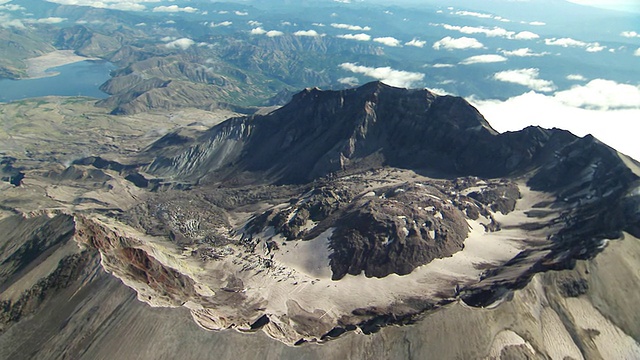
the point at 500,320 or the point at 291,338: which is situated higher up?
the point at 500,320

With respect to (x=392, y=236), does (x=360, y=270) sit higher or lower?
lower

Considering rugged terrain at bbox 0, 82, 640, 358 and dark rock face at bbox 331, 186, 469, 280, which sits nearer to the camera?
rugged terrain at bbox 0, 82, 640, 358

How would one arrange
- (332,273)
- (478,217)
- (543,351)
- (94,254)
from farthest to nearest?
(478,217) < (332,273) < (94,254) < (543,351)

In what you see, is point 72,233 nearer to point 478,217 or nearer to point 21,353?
point 21,353

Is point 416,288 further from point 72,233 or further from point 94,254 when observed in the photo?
point 72,233

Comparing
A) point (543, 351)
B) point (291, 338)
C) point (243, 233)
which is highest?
point (543, 351)

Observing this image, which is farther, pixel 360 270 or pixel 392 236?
pixel 392 236

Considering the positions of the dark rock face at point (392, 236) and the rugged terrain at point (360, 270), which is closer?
the rugged terrain at point (360, 270)

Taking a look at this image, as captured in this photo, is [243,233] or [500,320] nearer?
Answer: [500,320]

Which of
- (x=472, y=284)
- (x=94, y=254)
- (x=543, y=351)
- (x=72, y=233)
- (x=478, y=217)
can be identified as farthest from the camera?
(x=478, y=217)

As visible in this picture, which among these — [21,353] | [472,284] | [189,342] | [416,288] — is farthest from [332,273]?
[21,353]
